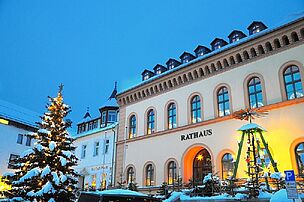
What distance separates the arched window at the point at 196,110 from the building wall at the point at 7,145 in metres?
24.2

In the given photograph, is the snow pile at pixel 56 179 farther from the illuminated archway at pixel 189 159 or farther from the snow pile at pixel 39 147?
the illuminated archway at pixel 189 159

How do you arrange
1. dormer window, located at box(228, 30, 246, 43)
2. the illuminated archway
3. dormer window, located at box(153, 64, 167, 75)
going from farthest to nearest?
dormer window, located at box(153, 64, 167, 75) < dormer window, located at box(228, 30, 246, 43) < the illuminated archway

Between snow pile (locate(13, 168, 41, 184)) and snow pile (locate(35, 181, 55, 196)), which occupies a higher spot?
snow pile (locate(13, 168, 41, 184))

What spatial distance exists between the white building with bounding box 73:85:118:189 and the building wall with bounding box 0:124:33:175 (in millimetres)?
7790

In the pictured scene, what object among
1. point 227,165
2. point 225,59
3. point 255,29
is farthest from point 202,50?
point 227,165

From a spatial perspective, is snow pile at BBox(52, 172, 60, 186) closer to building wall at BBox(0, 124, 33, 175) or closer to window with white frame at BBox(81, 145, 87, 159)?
window with white frame at BBox(81, 145, 87, 159)

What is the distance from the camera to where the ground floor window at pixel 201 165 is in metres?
22.2

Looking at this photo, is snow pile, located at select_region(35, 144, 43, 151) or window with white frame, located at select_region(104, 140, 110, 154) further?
window with white frame, located at select_region(104, 140, 110, 154)

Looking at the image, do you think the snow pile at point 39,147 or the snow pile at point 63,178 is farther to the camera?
the snow pile at point 39,147

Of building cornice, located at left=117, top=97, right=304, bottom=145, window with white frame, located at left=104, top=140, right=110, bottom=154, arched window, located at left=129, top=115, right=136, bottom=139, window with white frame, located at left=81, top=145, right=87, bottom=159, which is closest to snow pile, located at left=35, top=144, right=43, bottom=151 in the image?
building cornice, located at left=117, top=97, right=304, bottom=145

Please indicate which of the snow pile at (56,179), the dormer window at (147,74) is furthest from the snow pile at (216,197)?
the dormer window at (147,74)

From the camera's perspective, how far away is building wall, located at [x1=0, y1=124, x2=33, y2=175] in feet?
115

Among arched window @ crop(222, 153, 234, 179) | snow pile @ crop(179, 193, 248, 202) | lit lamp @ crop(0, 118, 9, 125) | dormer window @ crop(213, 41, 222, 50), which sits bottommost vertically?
snow pile @ crop(179, 193, 248, 202)

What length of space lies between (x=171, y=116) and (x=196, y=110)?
2684 millimetres
